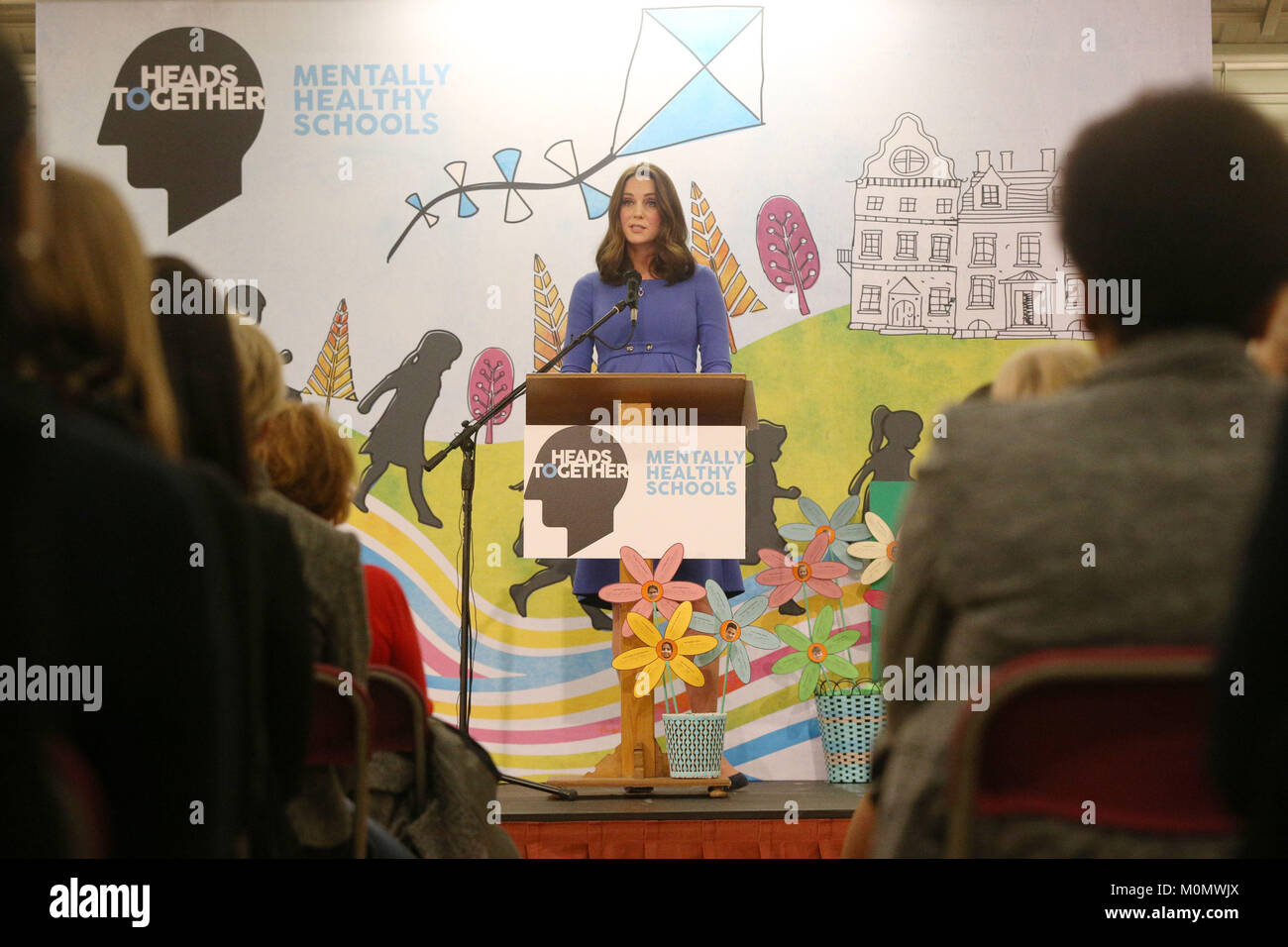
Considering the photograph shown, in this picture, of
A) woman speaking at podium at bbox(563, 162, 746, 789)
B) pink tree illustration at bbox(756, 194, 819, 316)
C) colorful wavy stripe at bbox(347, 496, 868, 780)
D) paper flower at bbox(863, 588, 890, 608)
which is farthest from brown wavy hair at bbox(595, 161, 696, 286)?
paper flower at bbox(863, 588, 890, 608)

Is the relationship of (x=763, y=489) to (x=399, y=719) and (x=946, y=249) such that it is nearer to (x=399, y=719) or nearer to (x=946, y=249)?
(x=946, y=249)

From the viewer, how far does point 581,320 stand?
345cm

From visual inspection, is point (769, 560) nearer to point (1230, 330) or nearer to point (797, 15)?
point (797, 15)

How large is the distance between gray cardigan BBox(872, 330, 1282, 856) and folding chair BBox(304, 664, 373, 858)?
0.78 metres

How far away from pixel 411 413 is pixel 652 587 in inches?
59.5

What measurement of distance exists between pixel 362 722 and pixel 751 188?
2.85m

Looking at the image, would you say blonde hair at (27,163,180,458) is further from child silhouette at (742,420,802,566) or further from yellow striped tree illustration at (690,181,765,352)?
yellow striped tree illustration at (690,181,765,352)

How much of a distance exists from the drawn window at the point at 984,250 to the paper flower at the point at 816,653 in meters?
1.31

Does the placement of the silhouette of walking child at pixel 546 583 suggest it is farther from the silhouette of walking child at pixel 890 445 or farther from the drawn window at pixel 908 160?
the drawn window at pixel 908 160

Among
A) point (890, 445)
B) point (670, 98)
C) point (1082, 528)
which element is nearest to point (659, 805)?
point (1082, 528)

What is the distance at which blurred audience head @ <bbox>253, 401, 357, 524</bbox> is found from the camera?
1.61m

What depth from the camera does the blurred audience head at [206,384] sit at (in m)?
1.46

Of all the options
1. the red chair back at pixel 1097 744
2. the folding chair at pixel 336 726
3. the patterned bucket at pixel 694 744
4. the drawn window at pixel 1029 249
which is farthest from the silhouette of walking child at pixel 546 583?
the red chair back at pixel 1097 744
